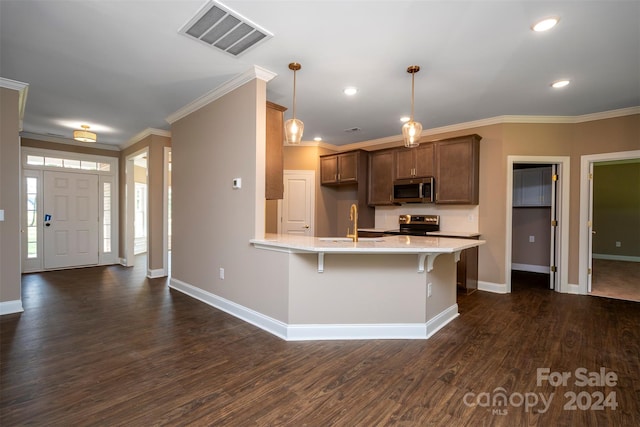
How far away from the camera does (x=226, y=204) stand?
353 cm

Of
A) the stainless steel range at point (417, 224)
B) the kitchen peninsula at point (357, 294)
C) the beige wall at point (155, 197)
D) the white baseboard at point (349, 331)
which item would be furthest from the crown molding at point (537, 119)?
the beige wall at point (155, 197)

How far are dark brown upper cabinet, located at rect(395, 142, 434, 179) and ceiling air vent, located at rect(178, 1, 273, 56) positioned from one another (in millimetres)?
3242

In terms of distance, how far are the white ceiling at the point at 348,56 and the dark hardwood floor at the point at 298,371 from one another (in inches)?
101


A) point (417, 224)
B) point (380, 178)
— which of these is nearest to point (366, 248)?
point (417, 224)

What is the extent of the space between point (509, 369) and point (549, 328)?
121 cm

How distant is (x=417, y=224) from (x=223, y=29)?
13.3ft

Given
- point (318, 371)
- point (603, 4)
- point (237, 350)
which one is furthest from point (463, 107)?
point (237, 350)

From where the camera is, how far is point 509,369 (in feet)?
7.59

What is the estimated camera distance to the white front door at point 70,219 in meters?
5.84

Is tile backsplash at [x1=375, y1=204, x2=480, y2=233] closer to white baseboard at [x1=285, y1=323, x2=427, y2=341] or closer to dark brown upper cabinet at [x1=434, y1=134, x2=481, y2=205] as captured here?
dark brown upper cabinet at [x1=434, y1=134, x2=481, y2=205]

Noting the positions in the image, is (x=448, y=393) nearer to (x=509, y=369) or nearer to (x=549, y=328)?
(x=509, y=369)

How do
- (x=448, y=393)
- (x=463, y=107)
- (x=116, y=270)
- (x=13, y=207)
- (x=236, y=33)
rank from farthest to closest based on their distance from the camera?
(x=116, y=270), (x=463, y=107), (x=13, y=207), (x=236, y=33), (x=448, y=393)

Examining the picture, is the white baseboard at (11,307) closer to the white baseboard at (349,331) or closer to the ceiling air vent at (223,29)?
the white baseboard at (349,331)

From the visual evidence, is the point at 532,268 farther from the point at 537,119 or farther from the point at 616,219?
the point at 616,219
